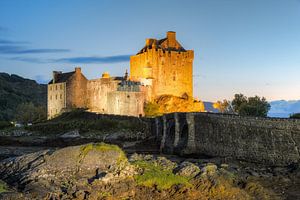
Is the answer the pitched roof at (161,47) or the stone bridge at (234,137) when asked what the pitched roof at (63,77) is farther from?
the stone bridge at (234,137)

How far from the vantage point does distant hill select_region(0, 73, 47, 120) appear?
339 ft

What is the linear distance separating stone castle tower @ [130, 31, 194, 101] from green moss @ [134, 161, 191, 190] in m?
41.9

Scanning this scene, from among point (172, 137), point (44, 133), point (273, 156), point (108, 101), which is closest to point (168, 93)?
point (108, 101)

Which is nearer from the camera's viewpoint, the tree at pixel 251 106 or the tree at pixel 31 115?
the tree at pixel 251 106

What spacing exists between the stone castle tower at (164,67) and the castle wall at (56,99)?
10.7m

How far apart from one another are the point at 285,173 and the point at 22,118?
51.8 meters

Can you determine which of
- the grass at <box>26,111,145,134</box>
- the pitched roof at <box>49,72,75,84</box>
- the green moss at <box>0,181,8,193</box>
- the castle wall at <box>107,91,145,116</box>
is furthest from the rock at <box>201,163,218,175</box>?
the pitched roof at <box>49,72,75,84</box>

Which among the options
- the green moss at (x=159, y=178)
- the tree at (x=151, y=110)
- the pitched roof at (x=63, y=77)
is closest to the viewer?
the green moss at (x=159, y=178)

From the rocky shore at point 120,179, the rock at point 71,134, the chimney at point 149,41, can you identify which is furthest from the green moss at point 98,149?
the chimney at point 149,41

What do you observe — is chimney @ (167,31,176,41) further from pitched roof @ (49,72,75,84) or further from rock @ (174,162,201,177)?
rock @ (174,162,201,177)

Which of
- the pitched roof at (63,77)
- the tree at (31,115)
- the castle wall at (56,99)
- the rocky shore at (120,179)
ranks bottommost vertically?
the rocky shore at (120,179)

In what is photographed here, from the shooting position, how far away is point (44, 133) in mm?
51031

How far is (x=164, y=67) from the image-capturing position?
68000 millimetres

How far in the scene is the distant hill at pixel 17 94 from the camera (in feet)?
339
